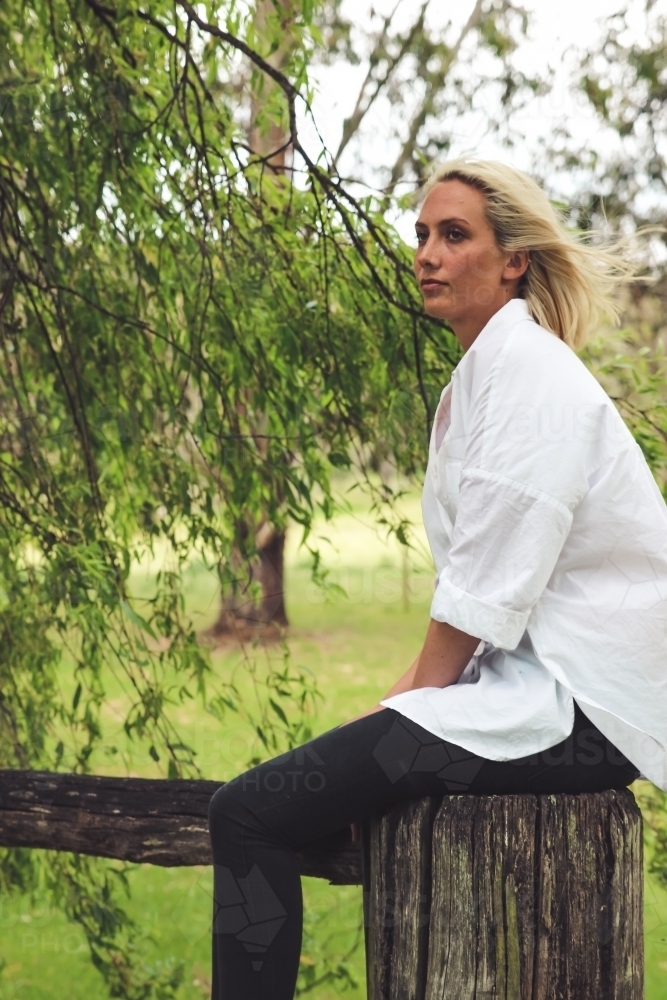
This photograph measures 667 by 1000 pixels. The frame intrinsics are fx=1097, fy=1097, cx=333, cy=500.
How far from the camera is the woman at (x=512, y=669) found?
1.70 metres

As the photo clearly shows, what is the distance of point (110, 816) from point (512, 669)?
1020 millimetres

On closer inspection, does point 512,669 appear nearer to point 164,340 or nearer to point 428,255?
point 428,255

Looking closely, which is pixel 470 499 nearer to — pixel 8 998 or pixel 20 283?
pixel 20 283

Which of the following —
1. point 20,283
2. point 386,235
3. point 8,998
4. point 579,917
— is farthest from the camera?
point 8,998

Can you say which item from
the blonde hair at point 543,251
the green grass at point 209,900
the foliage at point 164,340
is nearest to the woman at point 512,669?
the blonde hair at point 543,251

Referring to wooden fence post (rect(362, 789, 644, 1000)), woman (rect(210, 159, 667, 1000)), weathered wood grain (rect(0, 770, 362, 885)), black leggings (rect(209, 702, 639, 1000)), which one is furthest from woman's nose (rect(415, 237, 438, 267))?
weathered wood grain (rect(0, 770, 362, 885))

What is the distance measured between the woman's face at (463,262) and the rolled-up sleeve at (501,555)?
41 cm

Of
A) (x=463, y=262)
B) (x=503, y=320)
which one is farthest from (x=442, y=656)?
(x=463, y=262)

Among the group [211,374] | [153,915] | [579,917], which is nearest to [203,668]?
[211,374]

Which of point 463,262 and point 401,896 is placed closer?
point 401,896

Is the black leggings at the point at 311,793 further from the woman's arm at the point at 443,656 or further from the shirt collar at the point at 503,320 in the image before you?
the shirt collar at the point at 503,320

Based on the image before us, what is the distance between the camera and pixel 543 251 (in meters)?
2.01

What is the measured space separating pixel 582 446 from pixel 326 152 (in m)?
1.40

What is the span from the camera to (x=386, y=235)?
A: 9.80ft
